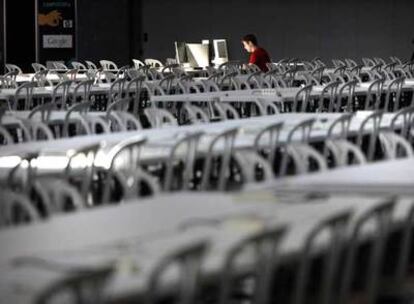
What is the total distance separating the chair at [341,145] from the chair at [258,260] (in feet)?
8.49

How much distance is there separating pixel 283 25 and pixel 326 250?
2274cm

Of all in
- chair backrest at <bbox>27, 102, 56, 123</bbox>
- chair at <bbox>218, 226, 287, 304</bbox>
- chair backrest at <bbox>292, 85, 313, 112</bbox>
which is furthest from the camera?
chair backrest at <bbox>292, 85, 313, 112</bbox>

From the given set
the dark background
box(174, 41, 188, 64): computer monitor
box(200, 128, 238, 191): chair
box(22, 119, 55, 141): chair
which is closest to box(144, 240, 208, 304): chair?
box(200, 128, 238, 191): chair

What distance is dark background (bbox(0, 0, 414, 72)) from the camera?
2619 cm

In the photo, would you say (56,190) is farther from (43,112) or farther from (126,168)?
(43,112)

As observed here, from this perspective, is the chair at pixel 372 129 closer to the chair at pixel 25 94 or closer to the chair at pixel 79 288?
the chair at pixel 79 288

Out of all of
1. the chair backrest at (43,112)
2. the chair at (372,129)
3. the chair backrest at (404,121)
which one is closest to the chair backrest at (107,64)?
the chair backrest at (43,112)

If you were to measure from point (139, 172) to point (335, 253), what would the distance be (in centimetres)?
173

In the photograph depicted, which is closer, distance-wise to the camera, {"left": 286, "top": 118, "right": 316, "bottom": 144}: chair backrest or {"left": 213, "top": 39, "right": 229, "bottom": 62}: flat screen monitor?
{"left": 286, "top": 118, "right": 316, "bottom": 144}: chair backrest

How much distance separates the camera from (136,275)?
12.0ft

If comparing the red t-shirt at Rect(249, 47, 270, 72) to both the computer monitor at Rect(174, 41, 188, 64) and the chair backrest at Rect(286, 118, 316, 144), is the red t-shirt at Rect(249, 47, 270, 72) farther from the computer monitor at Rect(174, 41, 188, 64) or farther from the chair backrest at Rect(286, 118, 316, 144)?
the chair backrest at Rect(286, 118, 316, 144)

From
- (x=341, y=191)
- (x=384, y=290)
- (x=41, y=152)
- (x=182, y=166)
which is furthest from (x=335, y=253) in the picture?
(x=182, y=166)

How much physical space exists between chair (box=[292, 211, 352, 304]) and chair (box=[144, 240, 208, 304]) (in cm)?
45

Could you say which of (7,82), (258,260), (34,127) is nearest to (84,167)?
(34,127)
